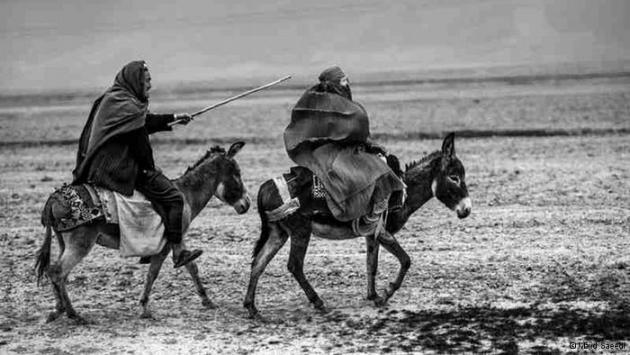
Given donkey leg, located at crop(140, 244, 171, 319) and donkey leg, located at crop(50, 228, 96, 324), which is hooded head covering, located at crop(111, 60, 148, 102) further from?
donkey leg, located at crop(140, 244, 171, 319)

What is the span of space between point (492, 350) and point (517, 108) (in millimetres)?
19869

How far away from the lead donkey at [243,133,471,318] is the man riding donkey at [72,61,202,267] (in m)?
0.75

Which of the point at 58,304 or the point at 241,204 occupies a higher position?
the point at 241,204

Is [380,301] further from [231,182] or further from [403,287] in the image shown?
[231,182]

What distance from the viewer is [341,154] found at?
9727 mm


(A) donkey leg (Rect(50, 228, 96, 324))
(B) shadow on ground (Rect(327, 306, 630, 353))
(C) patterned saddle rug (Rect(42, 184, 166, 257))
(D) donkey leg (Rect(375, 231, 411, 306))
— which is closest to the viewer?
(B) shadow on ground (Rect(327, 306, 630, 353))

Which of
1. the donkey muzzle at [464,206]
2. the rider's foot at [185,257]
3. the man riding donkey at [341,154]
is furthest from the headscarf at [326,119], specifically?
the rider's foot at [185,257]

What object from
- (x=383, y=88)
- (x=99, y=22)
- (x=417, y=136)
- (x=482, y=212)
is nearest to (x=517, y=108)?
(x=417, y=136)

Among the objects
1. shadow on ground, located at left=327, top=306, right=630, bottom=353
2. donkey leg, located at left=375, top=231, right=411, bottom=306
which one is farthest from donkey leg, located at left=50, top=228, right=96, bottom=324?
donkey leg, located at left=375, top=231, right=411, bottom=306

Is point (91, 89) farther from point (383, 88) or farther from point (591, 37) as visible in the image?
point (591, 37)

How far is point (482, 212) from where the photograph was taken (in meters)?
14.4

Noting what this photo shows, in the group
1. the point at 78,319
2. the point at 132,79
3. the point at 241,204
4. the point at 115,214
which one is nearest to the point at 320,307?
the point at 241,204

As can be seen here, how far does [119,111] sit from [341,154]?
→ 7.15 ft

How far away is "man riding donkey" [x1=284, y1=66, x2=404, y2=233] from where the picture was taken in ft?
31.3
